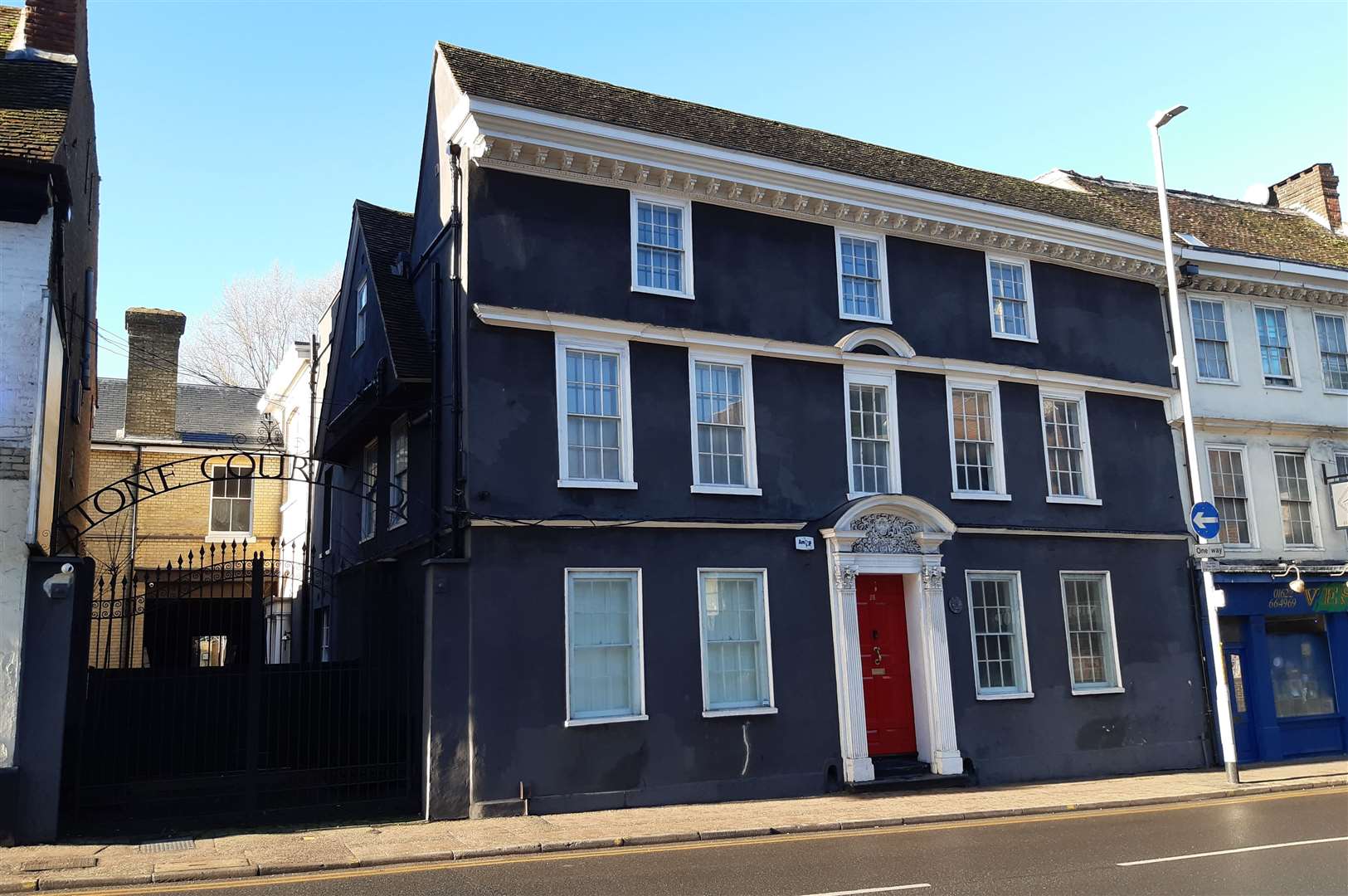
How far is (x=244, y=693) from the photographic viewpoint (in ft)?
47.4

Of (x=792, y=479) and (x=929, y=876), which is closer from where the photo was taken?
(x=929, y=876)

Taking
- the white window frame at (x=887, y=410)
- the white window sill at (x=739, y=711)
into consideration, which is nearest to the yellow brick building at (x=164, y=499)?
the white window sill at (x=739, y=711)

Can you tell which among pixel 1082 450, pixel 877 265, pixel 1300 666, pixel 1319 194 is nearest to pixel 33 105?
pixel 877 265

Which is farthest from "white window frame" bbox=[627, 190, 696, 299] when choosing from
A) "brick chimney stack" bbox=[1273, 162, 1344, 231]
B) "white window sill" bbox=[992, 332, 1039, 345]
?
"brick chimney stack" bbox=[1273, 162, 1344, 231]

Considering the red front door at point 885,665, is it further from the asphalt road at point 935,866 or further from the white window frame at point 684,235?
the white window frame at point 684,235

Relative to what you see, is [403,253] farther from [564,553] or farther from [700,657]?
[700,657]

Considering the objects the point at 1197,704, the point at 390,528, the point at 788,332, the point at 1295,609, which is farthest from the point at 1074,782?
the point at 390,528

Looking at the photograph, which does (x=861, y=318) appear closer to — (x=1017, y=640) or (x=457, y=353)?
(x=1017, y=640)

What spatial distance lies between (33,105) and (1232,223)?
941 inches

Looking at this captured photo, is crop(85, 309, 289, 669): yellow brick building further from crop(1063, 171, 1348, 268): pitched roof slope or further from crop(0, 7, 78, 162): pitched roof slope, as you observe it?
crop(1063, 171, 1348, 268): pitched roof slope

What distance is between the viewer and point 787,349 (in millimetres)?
17062

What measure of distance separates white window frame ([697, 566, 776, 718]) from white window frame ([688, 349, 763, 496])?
1177mm

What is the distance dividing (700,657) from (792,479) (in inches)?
126

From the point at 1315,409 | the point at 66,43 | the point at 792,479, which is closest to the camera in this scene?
the point at 66,43
